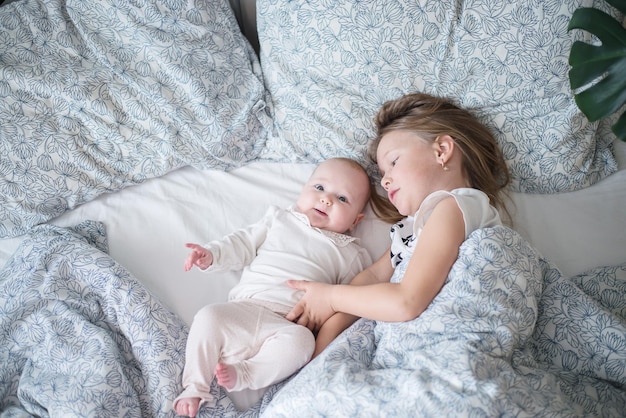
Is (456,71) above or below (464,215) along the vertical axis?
above

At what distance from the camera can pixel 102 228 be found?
1.64 metres

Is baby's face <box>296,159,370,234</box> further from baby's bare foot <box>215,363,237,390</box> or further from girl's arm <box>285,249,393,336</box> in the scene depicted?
baby's bare foot <box>215,363,237,390</box>

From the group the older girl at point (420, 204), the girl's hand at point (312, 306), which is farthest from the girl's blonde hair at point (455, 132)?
the girl's hand at point (312, 306)

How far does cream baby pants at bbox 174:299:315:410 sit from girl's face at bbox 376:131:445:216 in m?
0.44

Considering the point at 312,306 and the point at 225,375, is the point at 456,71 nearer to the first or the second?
the point at 312,306

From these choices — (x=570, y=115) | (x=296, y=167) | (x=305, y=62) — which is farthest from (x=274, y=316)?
(x=570, y=115)

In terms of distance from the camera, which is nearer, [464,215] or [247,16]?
[464,215]

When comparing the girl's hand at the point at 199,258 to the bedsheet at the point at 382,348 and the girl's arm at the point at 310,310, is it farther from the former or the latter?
the girl's arm at the point at 310,310

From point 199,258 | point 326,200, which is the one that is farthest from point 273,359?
point 326,200

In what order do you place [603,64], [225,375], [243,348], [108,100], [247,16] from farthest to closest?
[247,16]
[108,100]
[243,348]
[225,375]
[603,64]

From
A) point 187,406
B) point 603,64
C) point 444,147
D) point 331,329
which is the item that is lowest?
point 187,406

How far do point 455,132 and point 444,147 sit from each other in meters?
0.06

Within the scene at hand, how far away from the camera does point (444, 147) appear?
4.81 ft

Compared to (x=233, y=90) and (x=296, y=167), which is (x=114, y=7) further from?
(x=296, y=167)
